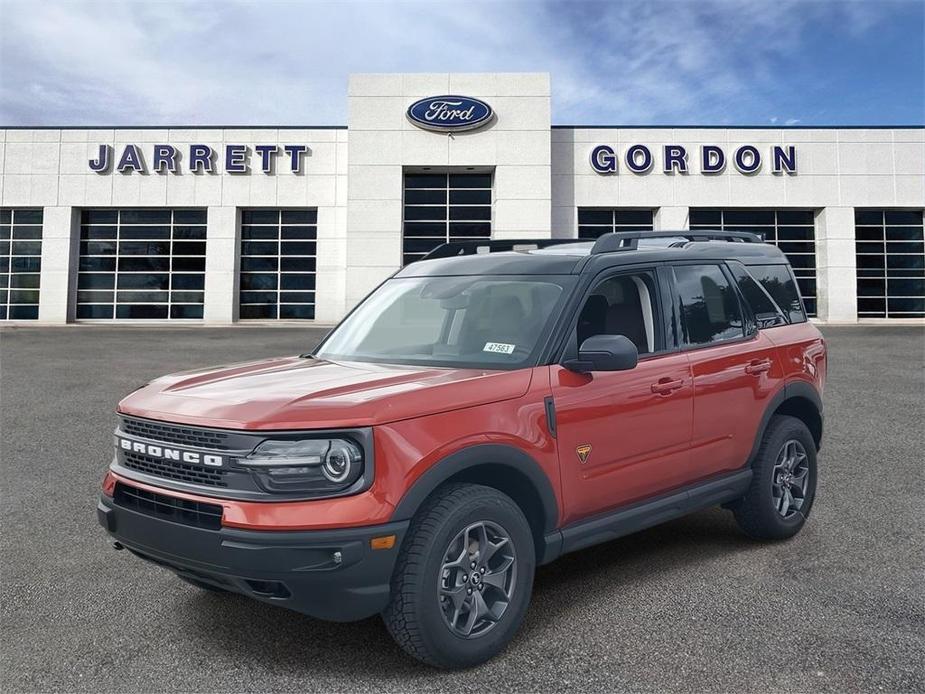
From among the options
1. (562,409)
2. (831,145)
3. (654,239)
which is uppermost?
(831,145)

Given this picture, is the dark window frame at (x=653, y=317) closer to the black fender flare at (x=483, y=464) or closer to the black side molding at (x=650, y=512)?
the black fender flare at (x=483, y=464)

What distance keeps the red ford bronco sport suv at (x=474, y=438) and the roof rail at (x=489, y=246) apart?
22mm

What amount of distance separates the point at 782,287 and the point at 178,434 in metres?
4.27

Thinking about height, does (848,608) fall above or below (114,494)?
below

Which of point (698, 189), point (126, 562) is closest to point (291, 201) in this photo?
point (698, 189)

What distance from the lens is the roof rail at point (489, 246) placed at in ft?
15.5

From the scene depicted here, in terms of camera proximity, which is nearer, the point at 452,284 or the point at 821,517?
the point at 452,284

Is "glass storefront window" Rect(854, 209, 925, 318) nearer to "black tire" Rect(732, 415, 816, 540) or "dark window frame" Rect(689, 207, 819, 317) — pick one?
"dark window frame" Rect(689, 207, 819, 317)

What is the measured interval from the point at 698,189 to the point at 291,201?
52.9 feet

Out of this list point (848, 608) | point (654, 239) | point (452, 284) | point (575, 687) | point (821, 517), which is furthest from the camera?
point (821, 517)

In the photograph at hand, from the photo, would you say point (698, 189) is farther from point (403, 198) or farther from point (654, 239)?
point (654, 239)

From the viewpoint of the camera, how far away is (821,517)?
5375 mm

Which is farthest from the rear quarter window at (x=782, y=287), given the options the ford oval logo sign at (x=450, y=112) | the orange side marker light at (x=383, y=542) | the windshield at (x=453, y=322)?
the ford oval logo sign at (x=450, y=112)

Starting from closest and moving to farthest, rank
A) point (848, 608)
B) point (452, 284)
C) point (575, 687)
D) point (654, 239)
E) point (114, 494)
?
point (575, 687) → point (114, 494) → point (848, 608) → point (452, 284) → point (654, 239)
